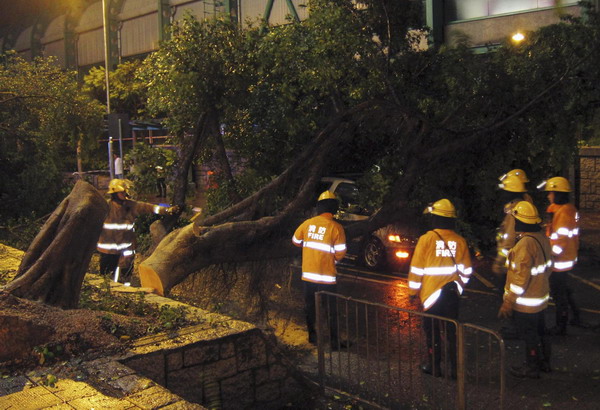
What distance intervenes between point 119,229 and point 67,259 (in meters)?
3.40

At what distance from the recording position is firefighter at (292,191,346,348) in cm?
698

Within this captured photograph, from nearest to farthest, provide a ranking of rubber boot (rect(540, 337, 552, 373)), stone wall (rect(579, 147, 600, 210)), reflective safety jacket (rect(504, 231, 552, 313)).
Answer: reflective safety jacket (rect(504, 231, 552, 313))
rubber boot (rect(540, 337, 552, 373))
stone wall (rect(579, 147, 600, 210))

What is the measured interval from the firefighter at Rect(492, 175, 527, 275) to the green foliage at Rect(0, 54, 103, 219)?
31.4ft

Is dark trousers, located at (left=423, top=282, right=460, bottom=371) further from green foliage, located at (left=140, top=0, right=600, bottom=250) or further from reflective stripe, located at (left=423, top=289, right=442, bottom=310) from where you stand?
green foliage, located at (left=140, top=0, right=600, bottom=250)

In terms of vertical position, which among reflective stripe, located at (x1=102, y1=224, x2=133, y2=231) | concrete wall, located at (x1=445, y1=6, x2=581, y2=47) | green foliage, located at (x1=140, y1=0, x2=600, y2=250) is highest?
concrete wall, located at (x1=445, y1=6, x2=581, y2=47)

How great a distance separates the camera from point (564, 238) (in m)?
7.18

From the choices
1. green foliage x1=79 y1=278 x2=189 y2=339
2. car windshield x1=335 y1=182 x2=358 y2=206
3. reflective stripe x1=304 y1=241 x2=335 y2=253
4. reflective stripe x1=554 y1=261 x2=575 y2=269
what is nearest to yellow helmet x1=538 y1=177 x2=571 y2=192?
reflective stripe x1=554 y1=261 x2=575 y2=269

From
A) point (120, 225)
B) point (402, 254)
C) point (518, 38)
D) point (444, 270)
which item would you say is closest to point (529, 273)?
point (444, 270)

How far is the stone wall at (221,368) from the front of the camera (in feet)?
15.0

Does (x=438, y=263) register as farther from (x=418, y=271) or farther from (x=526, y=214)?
(x=526, y=214)

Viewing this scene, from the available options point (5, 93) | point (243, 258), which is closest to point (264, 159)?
point (243, 258)

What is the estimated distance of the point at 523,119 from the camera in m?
9.53

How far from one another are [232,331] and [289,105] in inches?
208

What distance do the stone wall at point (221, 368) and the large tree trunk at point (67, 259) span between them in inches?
36.1
